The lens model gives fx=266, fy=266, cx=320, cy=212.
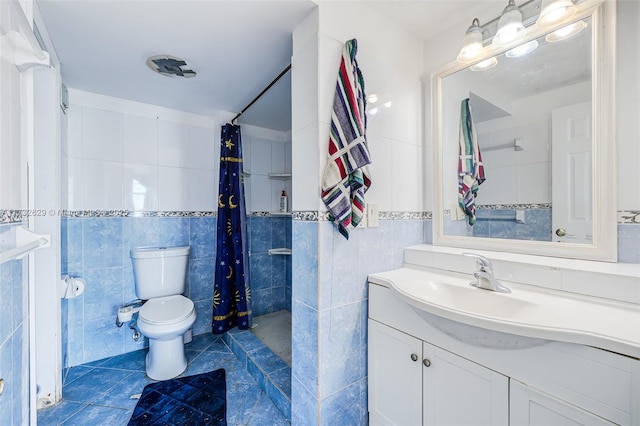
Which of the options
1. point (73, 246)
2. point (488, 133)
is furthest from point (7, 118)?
point (488, 133)

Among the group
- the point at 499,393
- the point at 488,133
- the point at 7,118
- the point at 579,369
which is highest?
the point at 488,133

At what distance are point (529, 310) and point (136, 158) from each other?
278cm

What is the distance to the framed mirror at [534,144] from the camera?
107 cm

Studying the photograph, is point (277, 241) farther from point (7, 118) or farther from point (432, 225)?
point (7, 118)

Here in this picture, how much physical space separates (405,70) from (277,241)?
2099mm

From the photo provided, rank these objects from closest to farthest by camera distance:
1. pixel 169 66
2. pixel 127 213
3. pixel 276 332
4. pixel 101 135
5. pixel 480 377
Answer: pixel 480 377 < pixel 169 66 < pixel 101 135 < pixel 127 213 < pixel 276 332

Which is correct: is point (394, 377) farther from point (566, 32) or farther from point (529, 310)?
point (566, 32)

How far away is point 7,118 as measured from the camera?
31.4 inches

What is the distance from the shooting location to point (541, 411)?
2.66 ft

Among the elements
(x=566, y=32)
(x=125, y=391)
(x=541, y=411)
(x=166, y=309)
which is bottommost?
(x=125, y=391)

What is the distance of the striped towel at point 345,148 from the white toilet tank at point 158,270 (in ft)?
5.39

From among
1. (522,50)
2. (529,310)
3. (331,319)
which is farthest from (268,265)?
(522,50)

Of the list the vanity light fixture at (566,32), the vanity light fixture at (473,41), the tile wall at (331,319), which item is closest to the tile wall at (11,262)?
the tile wall at (331,319)

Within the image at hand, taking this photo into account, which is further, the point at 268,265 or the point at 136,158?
the point at 268,265
